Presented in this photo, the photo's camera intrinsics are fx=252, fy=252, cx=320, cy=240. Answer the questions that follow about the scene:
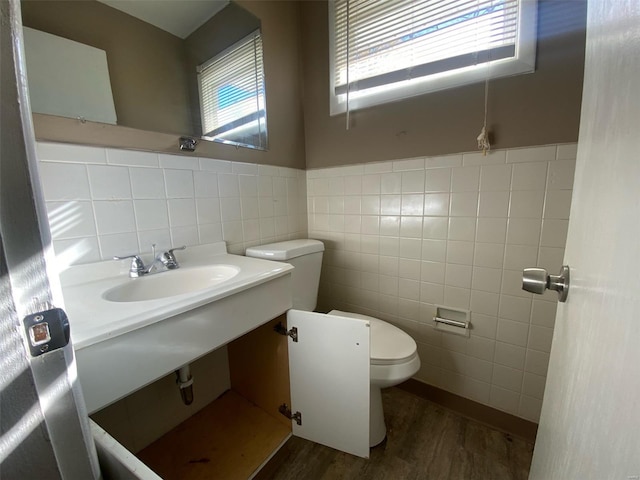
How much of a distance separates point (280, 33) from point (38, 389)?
170 centimetres

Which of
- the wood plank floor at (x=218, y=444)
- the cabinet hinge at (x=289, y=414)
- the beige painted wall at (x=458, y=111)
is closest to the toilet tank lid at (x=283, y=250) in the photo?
the beige painted wall at (x=458, y=111)

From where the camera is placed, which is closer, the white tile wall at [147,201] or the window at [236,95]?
the white tile wall at [147,201]

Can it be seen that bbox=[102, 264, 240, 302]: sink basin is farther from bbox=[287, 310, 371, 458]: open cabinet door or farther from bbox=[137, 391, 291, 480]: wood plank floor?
bbox=[137, 391, 291, 480]: wood plank floor

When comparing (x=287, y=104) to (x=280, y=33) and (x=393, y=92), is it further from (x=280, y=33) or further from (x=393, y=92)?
(x=393, y=92)

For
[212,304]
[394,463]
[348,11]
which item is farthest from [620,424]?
[348,11]

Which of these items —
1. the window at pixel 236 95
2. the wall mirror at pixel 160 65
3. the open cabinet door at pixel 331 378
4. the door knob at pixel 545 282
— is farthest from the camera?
the window at pixel 236 95

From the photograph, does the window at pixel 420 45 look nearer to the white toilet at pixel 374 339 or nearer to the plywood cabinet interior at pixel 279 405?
the white toilet at pixel 374 339

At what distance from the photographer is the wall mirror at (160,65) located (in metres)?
0.76

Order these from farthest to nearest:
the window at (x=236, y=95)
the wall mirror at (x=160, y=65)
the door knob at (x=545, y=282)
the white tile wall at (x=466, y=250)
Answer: the window at (x=236, y=95)
the white tile wall at (x=466, y=250)
the wall mirror at (x=160, y=65)
the door knob at (x=545, y=282)

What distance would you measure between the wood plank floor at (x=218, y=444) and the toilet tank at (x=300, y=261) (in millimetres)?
559

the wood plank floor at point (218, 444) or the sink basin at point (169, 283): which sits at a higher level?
the sink basin at point (169, 283)

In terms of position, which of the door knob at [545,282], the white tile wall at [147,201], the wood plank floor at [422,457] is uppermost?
the white tile wall at [147,201]

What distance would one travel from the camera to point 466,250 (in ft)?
3.75

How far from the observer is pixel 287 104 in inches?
57.4
